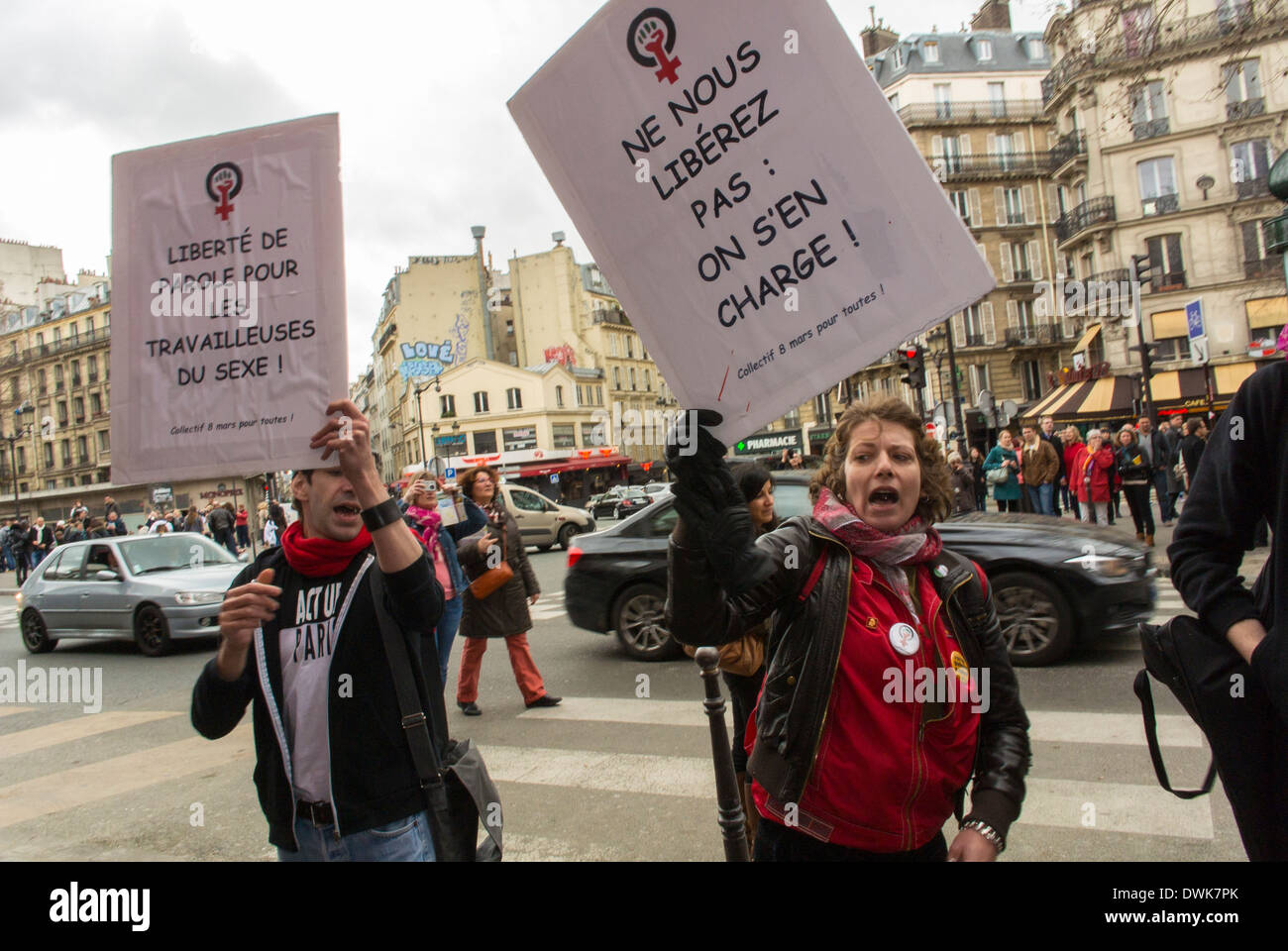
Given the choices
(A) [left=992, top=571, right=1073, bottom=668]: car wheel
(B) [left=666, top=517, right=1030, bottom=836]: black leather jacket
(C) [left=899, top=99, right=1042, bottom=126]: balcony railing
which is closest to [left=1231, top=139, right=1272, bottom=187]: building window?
(C) [left=899, top=99, right=1042, bottom=126]: balcony railing

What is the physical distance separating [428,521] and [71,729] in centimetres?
416

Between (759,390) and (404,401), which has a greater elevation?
(404,401)

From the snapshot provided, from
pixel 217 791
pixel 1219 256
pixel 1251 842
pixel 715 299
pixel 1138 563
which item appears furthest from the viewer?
pixel 1219 256

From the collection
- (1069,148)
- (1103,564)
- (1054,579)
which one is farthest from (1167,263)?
(1054,579)

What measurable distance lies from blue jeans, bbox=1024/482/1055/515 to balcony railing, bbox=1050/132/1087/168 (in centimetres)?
3102

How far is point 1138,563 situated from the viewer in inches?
269

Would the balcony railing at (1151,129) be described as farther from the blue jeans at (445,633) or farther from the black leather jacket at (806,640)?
the black leather jacket at (806,640)

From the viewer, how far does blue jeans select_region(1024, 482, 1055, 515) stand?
14312mm

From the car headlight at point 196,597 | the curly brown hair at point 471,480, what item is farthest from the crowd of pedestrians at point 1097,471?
the car headlight at point 196,597

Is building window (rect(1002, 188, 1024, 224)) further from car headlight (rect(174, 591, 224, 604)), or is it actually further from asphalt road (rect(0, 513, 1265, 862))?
car headlight (rect(174, 591, 224, 604))

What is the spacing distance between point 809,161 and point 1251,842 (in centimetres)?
172
